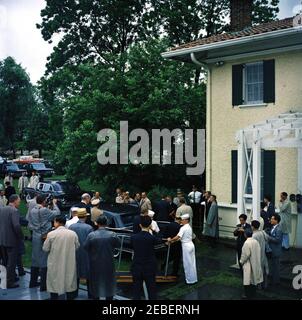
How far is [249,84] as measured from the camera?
588 inches

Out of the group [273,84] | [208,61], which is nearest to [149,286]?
[273,84]

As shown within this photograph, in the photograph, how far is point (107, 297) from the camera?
8195 millimetres

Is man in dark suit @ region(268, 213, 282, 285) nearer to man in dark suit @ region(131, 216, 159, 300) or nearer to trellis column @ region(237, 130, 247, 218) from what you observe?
trellis column @ region(237, 130, 247, 218)

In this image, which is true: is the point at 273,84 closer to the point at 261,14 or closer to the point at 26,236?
the point at 26,236

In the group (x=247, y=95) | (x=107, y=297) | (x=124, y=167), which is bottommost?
(x=107, y=297)

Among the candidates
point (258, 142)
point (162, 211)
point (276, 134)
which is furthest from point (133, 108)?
point (276, 134)

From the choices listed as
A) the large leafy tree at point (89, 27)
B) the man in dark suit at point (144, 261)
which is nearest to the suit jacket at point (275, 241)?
the man in dark suit at point (144, 261)

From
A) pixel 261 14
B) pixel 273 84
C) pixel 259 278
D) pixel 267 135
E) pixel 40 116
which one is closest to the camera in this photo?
pixel 259 278

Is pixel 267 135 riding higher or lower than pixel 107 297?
higher

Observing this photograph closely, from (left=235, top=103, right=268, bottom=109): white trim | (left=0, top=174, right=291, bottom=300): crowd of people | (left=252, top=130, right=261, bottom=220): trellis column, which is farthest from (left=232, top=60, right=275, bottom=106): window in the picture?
(left=0, top=174, right=291, bottom=300): crowd of people

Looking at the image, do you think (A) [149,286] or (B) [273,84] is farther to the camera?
(B) [273,84]

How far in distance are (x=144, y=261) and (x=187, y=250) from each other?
2279 millimetres

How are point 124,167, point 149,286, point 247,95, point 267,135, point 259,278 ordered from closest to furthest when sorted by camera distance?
point 149,286
point 259,278
point 267,135
point 247,95
point 124,167

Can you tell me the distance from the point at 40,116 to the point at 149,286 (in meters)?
39.1
